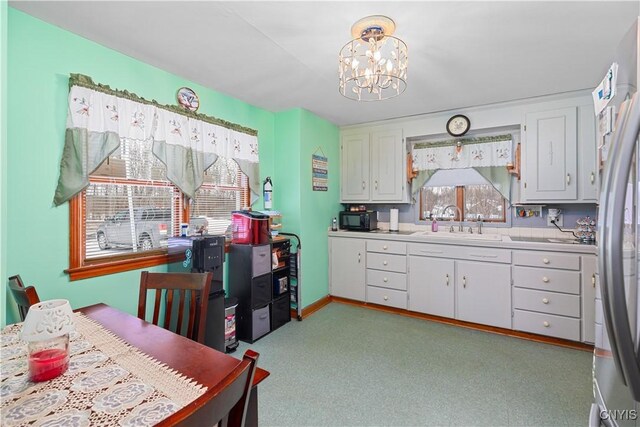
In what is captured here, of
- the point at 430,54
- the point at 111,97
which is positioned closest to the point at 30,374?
the point at 111,97

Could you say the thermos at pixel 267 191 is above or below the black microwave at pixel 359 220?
above

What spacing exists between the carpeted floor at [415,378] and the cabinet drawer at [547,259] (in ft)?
2.46

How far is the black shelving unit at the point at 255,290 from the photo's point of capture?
2.81 meters

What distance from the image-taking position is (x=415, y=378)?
86.7 inches

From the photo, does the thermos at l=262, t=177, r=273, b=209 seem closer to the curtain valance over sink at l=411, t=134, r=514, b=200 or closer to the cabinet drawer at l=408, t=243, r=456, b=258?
the cabinet drawer at l=408, t=243, r=456, b=258

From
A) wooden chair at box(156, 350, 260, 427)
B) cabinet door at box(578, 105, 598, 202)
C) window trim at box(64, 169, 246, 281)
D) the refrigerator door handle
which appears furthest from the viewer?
cabinet door at box(578, 105, 598, 202)

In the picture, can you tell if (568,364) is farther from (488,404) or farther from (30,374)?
(30,374)

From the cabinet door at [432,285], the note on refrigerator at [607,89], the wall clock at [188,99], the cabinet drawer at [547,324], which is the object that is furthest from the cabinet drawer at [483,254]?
the wall clock at [188,99]

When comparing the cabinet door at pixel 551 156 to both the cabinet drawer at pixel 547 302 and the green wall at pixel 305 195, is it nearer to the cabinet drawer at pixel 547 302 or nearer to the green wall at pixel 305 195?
the cabinet drawer at pixel 547 302

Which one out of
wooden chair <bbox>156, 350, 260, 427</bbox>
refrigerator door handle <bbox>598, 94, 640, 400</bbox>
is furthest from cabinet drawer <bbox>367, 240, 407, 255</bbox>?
wooden chair <bbox>156, 350, 260, 427</bbox>

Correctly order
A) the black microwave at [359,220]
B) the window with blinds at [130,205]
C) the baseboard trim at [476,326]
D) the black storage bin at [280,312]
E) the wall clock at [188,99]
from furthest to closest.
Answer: the black microwave at [359,220] → the black storage bin at [280,312] → the baseboard trim at [476,326] → the wall clock at [188,99] → the window with blinds at [130,205]

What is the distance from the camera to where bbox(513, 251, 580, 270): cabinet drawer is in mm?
2646

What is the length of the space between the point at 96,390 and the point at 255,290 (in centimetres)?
197

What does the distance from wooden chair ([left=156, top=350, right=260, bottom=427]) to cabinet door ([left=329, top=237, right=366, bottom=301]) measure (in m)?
3.11
